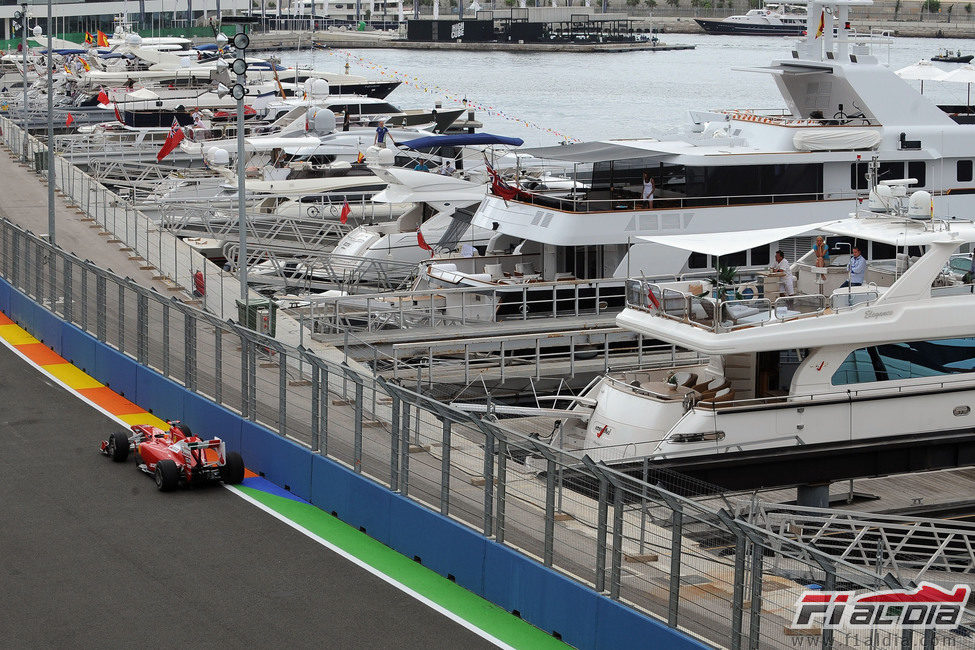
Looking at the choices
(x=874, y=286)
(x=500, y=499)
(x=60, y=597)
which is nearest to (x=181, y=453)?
(x=60, y=597)

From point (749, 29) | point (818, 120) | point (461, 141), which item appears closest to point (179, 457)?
point (818, 120)

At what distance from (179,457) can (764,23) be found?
167m

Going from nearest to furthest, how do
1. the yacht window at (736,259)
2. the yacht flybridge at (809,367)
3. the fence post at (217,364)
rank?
the fence post at (217,364) < the yacht flybridge at (809,367) < the yacht window at (736,259)

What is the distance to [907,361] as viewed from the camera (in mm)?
22250

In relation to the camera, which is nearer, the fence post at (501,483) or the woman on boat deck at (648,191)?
the fence post at (501,483)

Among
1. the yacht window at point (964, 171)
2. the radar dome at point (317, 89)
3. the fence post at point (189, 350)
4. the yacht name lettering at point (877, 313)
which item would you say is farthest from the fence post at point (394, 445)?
the radar dome at point (317, 89)

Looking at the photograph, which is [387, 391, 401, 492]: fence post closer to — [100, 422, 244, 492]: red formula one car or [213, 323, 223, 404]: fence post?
[100, 422, 244, 492]: red formula one car

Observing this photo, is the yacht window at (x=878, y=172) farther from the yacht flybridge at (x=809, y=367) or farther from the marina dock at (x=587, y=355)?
the yacht flybridge at (x=809, y=367)

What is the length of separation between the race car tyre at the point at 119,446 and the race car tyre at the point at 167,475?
4.60 feet

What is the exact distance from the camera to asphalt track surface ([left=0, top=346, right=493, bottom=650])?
14.3m

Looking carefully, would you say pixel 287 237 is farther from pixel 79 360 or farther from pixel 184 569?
pixel 184 569

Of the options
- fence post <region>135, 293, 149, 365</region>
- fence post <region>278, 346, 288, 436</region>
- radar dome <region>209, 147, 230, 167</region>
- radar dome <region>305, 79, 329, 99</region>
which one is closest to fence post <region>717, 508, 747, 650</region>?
fence post <region>278, 346, 288, 436</region>

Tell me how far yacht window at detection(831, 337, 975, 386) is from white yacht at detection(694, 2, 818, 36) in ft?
510

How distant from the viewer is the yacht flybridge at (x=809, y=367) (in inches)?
840
